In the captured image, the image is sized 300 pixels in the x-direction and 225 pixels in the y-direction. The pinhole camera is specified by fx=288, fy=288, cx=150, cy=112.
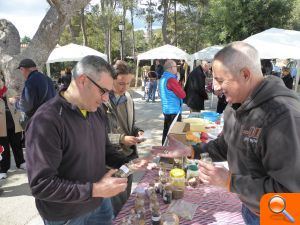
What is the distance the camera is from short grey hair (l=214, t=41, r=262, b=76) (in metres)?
1.49

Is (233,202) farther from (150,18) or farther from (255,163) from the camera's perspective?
(150,18)

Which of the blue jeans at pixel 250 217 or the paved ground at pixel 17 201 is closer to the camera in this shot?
the blue jeans at pixel 250 217

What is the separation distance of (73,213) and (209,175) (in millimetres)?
841

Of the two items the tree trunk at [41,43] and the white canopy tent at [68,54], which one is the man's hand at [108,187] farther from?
the white canopy tent at [68,54]

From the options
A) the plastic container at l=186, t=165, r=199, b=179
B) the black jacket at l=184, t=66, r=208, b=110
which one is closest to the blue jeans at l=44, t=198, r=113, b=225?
the plastic container at l=186, t=165, r=199, b=179

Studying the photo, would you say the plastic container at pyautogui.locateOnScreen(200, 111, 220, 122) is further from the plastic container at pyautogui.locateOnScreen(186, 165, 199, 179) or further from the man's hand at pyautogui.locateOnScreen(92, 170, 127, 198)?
the man's hand at pyautogui.locateOnScreen(92, 170, 127, 198)

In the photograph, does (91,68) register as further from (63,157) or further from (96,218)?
(96,218)

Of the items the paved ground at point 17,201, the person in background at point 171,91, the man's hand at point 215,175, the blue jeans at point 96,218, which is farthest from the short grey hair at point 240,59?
the person in background at point 171,91

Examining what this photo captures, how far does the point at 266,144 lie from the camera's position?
4.30 ft

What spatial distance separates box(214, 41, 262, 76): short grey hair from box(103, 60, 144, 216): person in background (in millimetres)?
1335

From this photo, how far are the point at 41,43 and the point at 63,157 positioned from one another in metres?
4.43

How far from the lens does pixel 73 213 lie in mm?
1723

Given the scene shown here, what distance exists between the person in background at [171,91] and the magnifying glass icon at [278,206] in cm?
468

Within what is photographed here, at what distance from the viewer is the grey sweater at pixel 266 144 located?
122 centimetres
